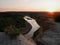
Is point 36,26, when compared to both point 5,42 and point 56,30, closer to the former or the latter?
point 56,30

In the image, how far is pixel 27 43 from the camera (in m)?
1.70

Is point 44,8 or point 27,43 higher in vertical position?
point 44,8

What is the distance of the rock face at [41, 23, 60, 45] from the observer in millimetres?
1736

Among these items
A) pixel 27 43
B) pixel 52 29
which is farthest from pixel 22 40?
pixel 52 29


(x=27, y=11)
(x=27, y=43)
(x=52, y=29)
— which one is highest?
(x=27, y=11)

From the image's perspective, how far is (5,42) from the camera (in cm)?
168

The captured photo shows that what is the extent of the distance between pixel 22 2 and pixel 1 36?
1.24 feet

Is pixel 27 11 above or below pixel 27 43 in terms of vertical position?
above

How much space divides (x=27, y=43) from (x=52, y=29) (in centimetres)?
27

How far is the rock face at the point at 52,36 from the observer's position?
5.70 feet

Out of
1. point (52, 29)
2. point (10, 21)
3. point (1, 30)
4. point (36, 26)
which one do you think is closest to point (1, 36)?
point (1, 30)

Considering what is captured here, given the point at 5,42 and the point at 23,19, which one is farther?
the point at 23,19

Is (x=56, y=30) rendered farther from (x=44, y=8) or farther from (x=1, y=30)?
(x=1, y=30)

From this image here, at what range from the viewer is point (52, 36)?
5.80 feet
